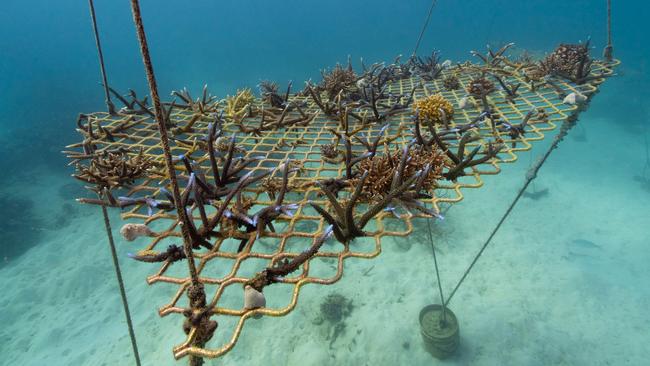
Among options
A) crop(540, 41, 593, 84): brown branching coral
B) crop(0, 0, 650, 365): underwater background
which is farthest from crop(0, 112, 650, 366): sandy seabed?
crop(540, 41, 593, 84): brown branching coral

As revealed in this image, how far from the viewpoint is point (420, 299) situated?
738cm

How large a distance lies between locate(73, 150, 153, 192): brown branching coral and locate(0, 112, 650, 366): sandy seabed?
4.54 meters

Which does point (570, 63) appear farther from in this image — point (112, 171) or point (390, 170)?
point (112, 171)

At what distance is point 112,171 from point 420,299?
6.43m

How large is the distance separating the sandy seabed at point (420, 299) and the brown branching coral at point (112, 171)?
454cm

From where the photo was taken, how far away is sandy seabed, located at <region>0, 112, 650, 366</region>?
642cm

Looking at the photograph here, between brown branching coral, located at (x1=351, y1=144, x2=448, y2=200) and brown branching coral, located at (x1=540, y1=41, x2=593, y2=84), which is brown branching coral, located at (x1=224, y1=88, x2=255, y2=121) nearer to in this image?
brown branching coral, located at (x1=351, y1=144, x2=448, y2=200)

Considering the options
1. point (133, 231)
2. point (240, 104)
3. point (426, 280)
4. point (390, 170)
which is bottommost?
point (426, 280)

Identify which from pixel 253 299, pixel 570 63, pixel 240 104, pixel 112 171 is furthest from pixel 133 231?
pixel 570 63

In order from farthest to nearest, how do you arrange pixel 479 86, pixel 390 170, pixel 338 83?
pixel 338 83 < pixel 479 86 < pixel 390 170

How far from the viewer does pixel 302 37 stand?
257ft

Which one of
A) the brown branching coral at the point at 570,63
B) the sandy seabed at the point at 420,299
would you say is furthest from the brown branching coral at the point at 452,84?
the sandy seabed at the point at 420,299

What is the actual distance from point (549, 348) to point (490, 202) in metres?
6.17

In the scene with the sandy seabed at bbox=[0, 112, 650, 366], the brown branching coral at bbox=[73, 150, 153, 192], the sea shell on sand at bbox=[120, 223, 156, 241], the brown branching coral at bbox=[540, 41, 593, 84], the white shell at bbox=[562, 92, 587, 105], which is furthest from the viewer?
the sandy seabed at bbox=[0, 112, 650, 366]
